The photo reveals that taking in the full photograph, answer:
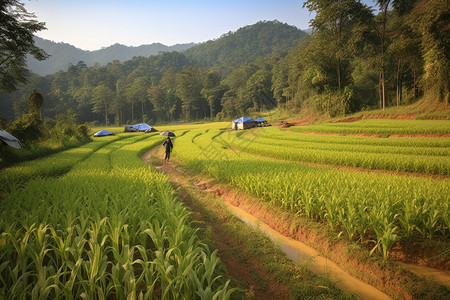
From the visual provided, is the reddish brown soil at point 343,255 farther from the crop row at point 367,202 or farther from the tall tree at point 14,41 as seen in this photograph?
the tall tree at point 14,41

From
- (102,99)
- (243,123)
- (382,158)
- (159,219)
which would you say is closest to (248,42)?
(102,99)

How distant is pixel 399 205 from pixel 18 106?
66.6 metres

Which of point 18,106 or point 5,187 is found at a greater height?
point 18,106

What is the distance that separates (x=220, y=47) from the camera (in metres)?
154

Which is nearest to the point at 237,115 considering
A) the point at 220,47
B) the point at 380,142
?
the point at 380,142

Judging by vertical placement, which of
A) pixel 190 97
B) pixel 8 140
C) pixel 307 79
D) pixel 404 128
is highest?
pixel 190 97

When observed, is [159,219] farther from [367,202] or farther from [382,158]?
[382,158]

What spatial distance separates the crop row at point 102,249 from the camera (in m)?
2.07

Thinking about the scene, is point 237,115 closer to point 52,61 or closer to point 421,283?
point 421,283

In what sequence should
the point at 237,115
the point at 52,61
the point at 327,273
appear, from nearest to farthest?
1. the point at 327,273
2. the point at 237,115
3. the point at 52,61

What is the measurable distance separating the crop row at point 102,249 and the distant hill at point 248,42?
141 m

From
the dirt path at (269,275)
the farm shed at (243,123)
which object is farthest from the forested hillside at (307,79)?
the dirt path at (269,275)

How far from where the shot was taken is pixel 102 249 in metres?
2.74

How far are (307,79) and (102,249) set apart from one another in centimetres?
3331
